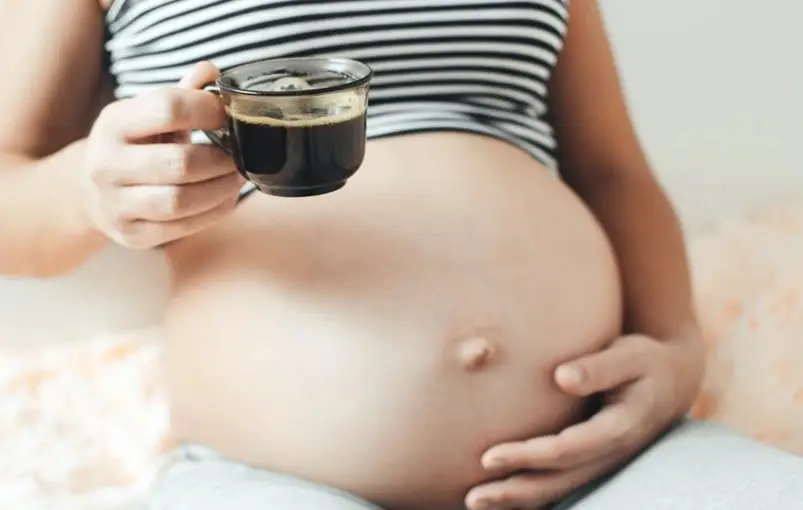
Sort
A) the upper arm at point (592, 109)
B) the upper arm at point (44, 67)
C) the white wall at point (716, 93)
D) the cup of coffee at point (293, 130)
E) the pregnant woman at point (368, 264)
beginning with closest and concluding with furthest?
the cup of coffee at point (293, 130)
the pregnant woman at point (368, 264)
the upper arm at point (44, 67)
the upper arm at point (592, 109)
the white wall at point (716, 93)

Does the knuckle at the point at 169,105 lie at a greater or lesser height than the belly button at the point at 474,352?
greater

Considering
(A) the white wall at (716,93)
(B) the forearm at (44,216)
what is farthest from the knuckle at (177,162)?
(A) the white wall at (716,93)

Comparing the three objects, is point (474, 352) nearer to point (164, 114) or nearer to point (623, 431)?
point (623, 431)

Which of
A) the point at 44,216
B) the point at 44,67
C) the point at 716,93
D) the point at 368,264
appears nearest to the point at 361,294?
the point at 368,264

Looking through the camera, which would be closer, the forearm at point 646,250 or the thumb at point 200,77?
the thumb at point 200,77

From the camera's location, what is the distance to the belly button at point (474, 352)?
705 mm

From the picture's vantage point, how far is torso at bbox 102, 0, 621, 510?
2.30 feet

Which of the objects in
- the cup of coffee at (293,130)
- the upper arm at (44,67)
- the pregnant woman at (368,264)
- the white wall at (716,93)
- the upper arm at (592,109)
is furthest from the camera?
the white wall at (716,93)

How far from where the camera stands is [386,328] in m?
0.70

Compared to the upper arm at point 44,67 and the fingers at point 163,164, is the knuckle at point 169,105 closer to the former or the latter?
the fingers at point 163,164

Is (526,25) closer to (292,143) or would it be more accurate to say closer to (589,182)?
(589,182)

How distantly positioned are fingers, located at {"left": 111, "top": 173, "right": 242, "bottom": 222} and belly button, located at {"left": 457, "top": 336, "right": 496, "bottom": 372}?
0.72ft

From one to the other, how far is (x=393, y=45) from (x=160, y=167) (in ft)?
0.89

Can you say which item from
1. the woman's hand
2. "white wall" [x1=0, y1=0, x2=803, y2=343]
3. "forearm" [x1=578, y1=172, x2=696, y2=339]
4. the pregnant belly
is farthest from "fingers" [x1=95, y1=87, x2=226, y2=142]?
"white wall" [x1=0, y1=0, x2=803, y2=343]
